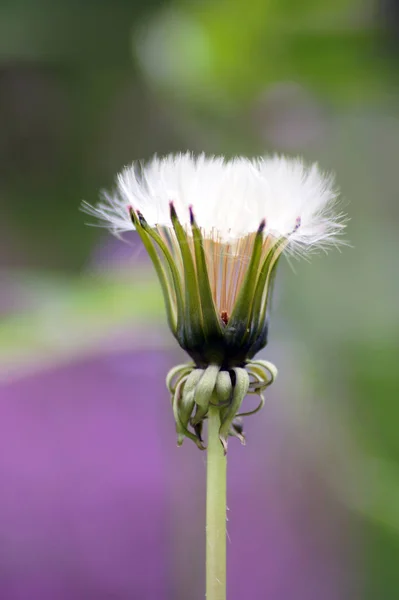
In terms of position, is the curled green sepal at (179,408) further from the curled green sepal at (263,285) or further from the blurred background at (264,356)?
the blurred background at (264,356)

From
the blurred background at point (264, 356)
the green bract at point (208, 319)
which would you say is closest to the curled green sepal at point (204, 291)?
the green bract at point (208, 319)

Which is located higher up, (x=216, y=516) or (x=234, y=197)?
(x=234, y=197)

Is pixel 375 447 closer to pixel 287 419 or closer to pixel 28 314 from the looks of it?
pixel 287 419

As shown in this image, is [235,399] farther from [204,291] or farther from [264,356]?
[264,356]

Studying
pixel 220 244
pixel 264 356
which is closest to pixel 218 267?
pixel 220 244

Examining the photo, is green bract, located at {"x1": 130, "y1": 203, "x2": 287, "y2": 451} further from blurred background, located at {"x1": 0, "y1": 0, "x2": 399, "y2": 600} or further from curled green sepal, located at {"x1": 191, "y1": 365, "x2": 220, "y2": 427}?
blurred background, located at {"x1": 0, "y1": 0, "x2": 399, "y2": 600}

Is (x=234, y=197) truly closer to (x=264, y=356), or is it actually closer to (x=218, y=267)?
(x=218, y=267)

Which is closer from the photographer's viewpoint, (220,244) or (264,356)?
(220,244)

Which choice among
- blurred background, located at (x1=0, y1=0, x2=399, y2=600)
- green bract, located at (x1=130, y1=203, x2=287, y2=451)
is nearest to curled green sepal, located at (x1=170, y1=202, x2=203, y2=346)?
green bract, located at (x1=130, y1=203, x2=287, y2=451)
